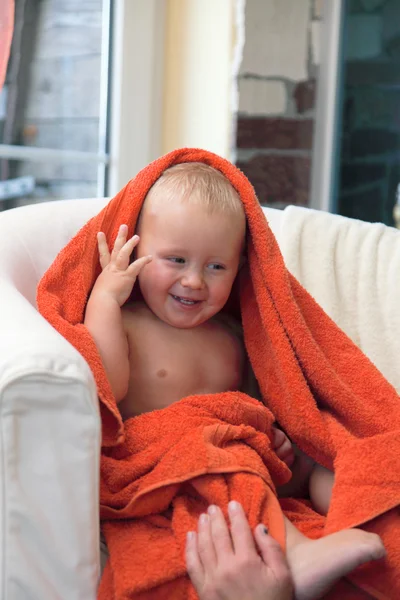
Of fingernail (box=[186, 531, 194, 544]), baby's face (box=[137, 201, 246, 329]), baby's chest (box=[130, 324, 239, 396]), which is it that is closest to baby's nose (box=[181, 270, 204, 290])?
baby's face (box=[137, 201, 246, 329])

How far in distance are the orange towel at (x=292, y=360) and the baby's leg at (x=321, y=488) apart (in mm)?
21

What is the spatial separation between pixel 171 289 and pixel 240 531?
14.9 inches

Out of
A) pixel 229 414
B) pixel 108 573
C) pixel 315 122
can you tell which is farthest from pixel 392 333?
pixel 315 122

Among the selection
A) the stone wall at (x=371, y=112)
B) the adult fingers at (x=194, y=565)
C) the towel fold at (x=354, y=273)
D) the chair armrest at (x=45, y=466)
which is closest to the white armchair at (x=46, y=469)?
the chair armrest at (x=45, y=466)

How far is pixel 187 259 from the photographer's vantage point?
111cm

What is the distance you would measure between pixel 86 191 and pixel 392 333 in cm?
98

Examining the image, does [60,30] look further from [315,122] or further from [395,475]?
[395,475]

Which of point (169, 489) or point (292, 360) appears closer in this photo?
point (169, 489)

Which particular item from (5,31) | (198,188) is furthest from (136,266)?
(5,31)

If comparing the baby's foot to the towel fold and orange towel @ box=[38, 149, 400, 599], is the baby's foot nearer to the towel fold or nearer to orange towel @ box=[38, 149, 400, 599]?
orange towel @ box=[38, 149, 400, 599]

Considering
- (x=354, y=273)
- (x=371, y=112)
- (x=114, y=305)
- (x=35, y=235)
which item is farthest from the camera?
(x=371, y=112)

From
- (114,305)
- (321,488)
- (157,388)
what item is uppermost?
(114,305)

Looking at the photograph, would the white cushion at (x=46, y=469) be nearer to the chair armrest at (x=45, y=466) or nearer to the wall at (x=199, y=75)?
the chair armrest at (x=45, y=466)

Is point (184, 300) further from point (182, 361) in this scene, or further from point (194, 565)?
point (194, 565)
